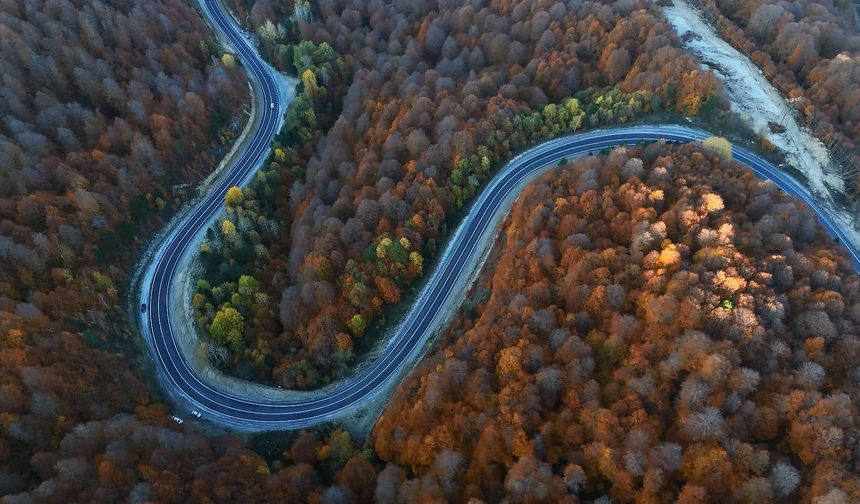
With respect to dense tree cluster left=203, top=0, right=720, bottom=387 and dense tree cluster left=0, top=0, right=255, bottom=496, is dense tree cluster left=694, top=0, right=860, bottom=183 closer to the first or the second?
dense tree cluster left=203, top=0, right=720, bottom=387

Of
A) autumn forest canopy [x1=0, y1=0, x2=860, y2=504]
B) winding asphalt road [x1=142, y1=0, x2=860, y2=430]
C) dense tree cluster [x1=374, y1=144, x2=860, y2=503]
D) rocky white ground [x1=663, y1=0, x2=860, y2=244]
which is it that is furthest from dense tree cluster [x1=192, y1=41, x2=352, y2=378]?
rocky white ground [x1=663, y1=0, x2=860, y2=244]

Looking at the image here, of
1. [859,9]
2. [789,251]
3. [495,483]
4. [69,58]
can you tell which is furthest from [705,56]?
[69,58]

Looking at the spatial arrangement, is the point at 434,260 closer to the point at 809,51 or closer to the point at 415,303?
the point at 415,303

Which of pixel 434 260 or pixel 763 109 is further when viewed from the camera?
pixel 763 109

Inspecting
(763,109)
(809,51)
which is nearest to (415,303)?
(763,109)

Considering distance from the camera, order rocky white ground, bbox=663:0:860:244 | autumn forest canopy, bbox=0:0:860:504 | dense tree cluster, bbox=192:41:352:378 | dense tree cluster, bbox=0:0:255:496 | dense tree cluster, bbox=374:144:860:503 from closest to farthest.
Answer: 1. dense tree cluster, bbox=374:144:860:503
2. autumn forest canopy, bbox=0:0:860:504
3. dense tree cluster, bbox=0:0:255:496
4. dense tree cluster, bbox=192:41:352:378
5. rocky white ground, bbox=663:0:860:244
